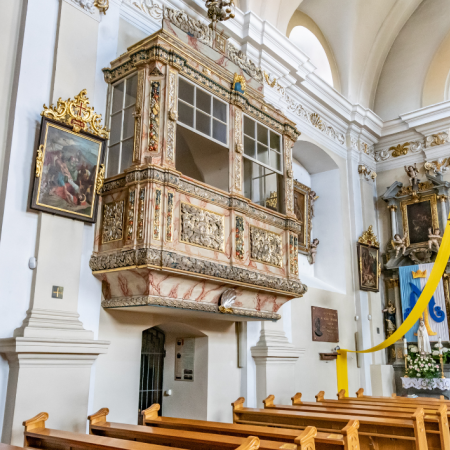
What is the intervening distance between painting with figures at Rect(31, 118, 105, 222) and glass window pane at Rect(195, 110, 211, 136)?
44.6 inches

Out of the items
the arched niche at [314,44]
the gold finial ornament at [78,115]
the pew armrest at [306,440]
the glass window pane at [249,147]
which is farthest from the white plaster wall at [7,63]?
the arched niche at [314,44]

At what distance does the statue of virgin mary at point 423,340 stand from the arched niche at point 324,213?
1.62 meters

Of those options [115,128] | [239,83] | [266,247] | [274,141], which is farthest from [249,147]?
[115,128]

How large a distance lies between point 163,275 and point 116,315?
94 cm

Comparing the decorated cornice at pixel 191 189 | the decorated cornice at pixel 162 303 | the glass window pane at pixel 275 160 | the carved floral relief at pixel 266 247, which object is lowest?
the decorated cornice at pixel 162 303

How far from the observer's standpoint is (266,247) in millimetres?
6199

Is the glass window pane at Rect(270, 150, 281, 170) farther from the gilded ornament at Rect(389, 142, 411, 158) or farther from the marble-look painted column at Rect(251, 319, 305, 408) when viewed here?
the gilded ornament at Rect(389, 142, 411, 158)

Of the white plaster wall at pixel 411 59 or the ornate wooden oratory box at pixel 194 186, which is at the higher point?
the white plaster wall at pixel 411 59

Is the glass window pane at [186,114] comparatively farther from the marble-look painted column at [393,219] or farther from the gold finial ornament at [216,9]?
the marble-look painted column at [393,219]

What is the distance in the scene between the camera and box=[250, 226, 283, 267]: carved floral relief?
19.7 ft

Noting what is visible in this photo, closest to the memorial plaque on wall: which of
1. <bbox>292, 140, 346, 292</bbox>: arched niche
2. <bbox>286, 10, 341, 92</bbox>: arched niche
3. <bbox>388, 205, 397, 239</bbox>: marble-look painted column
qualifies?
<bbox>292, 140, 346, 292</bbox>: arched niche

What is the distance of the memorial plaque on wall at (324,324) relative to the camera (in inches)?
349

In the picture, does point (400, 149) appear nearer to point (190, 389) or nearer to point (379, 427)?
point (190, 389)

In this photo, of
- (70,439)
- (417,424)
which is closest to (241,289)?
(417,424)
